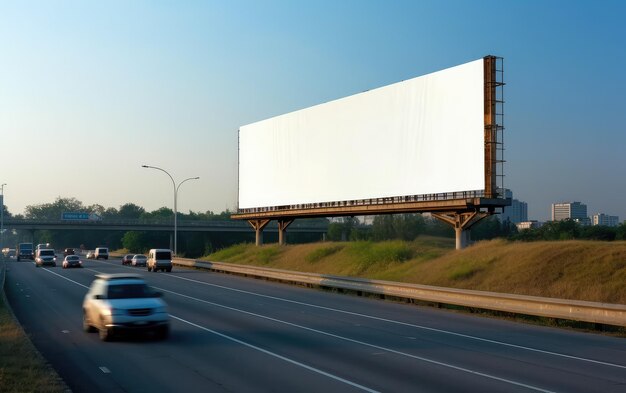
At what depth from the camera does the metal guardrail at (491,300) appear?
20.2 metres

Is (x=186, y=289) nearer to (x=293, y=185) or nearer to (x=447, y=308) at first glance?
(x=447, y=308)

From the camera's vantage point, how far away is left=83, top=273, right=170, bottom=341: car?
17156mm

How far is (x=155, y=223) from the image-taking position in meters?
115

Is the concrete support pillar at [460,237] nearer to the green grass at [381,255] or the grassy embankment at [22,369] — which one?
the green grass at [381,255]

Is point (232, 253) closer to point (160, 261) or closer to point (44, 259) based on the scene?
point (160, 261)

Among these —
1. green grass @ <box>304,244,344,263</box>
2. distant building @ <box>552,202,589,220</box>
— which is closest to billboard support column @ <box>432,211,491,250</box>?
green grass @ <box>304,244,344,263</box>

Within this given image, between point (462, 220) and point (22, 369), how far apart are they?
30824 mm

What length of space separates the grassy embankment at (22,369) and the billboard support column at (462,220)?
27.2 m

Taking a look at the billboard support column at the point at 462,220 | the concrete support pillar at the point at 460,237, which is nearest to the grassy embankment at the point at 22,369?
the billboard support column at the point at 462,220

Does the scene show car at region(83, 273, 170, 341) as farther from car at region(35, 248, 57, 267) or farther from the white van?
car at region(35, 248, 57, 267)

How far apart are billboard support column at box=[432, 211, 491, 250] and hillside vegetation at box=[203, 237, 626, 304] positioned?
1327mm

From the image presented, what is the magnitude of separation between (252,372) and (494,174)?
27.1 meters

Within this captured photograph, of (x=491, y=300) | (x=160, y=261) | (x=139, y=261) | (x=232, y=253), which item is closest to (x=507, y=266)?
(x=491, y=300)

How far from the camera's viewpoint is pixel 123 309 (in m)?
17.2
